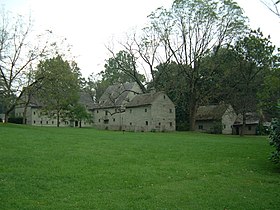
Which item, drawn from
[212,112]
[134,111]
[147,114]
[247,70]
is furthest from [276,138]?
[212,112]

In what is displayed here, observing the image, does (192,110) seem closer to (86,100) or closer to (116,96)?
(116,96)

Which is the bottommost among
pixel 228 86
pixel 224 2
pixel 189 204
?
pixel 189 204

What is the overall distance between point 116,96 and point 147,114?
14.6m

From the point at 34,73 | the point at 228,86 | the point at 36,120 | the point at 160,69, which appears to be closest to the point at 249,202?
the point at 34,73

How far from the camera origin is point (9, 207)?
8.49m

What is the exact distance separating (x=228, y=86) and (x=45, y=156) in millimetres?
41200

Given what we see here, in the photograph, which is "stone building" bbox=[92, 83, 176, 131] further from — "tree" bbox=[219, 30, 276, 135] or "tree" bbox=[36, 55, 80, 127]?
"tree" bbox=[36, 55, 80, 127]

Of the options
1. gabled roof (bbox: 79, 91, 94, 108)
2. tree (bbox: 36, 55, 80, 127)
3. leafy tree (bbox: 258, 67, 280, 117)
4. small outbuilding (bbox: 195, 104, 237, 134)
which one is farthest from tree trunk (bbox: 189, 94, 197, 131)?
gabled roof (bbox: 79, 91, 94, 108)

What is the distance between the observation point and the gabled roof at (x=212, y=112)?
A: 60.5 m

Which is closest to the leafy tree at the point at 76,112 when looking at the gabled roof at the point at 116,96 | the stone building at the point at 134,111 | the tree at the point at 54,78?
the stone building at the point at 134,111

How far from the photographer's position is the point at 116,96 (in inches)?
2717

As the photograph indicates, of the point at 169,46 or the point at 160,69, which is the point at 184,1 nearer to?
the point at 169,46

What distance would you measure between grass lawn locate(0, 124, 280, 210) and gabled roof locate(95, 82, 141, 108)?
48.0 m

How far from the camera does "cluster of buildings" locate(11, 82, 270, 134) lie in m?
56.0
